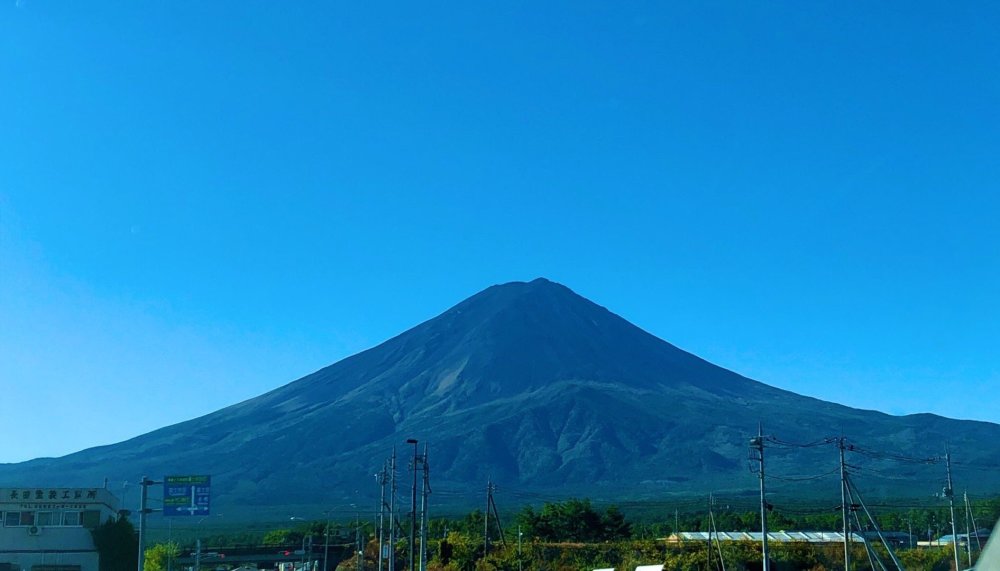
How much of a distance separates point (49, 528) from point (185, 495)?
19.2 m

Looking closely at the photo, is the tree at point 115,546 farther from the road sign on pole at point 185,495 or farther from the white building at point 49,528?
the road sign on pole at point 185,495

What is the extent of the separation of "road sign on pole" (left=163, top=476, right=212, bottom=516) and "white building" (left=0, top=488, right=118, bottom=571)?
16399mm

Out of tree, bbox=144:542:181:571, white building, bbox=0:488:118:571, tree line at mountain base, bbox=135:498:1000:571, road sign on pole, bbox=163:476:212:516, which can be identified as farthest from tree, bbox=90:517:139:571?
road sign on pole, bbox=163:476:212:516

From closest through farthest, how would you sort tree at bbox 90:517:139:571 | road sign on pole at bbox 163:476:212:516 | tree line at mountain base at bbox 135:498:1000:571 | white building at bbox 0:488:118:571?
1. road sign on pole at bbox 163:476:212:516
2. tree line at mountain base at bbox 135:498:1000:571
3. white building at bbox 0:488:118:571
4. tree at bbox 90:517:139:571

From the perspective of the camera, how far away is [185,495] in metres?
52.0

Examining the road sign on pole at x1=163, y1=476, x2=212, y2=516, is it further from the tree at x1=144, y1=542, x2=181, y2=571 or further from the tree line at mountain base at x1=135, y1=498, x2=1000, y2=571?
the tree at x1=144, y1=542, x2=181, y2=571

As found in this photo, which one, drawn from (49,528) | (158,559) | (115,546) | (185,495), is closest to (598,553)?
(185,495)

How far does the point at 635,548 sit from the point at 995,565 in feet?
219

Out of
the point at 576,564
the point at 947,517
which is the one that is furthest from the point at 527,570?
Answer: the point at 947,517

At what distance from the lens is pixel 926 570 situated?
55.9 meters

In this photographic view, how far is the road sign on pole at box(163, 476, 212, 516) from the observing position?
5147 centimetres

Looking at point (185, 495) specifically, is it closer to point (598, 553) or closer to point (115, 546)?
point (115, 546)

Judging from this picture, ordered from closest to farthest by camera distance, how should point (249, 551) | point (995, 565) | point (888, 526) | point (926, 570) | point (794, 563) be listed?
point (995, 565)
point (926, 570)
point (794, 563)
point (249, 551)
point (888, 526)

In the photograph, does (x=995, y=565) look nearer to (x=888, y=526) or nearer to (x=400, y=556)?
(x=400, y=556)
